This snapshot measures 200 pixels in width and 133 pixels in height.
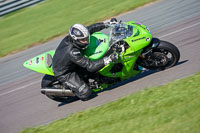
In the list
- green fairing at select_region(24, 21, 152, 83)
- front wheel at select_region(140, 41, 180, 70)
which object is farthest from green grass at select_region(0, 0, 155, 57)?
front wheel at select_region(140, 41, 180, 70)

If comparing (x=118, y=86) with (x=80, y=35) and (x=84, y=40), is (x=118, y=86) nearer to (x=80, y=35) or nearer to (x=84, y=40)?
(x=84, y=40)

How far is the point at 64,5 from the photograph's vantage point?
57.0 ft

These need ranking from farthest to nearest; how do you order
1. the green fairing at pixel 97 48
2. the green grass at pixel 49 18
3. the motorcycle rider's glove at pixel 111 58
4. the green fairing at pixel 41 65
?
1. the green grass at pixel 49 18
2. the green fairing at pixel 41 65
3. the green fairing at pixel 97 48
4. the motorcycle rider's glove at pixel 111 58

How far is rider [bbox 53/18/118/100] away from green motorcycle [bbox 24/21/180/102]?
0.23 meters

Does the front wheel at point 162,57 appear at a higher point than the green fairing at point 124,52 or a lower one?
lower

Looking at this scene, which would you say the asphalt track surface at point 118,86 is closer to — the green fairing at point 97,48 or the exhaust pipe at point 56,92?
the exhaust pipe at point 56,92

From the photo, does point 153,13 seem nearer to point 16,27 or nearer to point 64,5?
point 64,5

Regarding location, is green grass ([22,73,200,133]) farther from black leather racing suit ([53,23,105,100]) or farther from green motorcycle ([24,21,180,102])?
green motorcycle ([24,21,180,102])

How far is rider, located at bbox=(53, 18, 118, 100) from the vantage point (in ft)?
20.8

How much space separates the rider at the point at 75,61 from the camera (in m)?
6.35

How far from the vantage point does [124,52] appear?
6.57 meters

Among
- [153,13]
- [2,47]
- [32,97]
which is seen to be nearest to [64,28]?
[2,47]

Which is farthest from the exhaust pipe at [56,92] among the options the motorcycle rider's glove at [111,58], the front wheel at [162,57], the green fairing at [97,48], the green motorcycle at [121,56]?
the front wheel at [162,57]

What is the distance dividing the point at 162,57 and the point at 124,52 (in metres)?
0.91
